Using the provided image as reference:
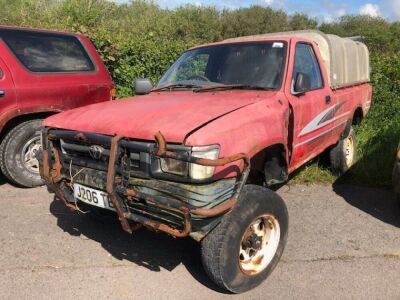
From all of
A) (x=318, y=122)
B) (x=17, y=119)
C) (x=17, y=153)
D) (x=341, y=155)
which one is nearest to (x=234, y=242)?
(x=318, y=122)

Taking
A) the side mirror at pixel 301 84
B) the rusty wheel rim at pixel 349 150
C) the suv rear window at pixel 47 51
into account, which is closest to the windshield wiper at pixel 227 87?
the side mirror at pixel 301 84

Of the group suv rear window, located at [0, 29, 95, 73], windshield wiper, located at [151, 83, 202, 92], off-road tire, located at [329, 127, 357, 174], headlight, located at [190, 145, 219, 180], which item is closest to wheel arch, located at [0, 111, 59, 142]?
suv rear window, located at [0, 29, 95, 73]

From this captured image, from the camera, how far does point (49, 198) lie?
Answer: 5441mm

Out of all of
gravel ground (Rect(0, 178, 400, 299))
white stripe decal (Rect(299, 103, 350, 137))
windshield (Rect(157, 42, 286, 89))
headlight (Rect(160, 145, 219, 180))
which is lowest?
gravel ground (Rect(0, 178, 400, 299))

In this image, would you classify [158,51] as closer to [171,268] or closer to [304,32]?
A: [304,32]

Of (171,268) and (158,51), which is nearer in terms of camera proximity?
(171,268)

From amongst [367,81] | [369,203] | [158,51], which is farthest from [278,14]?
[369,203]

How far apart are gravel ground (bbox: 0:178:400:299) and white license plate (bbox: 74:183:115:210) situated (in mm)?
665

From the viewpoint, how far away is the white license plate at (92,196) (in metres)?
3.32

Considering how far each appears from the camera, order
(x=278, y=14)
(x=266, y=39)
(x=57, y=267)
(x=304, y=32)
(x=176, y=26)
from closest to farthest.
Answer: (x=57, y=267), (x=266, y=39), (x=304, y=32), (x=176, y=26), (x=278, y=14)

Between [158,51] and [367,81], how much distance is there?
4593 millimetres

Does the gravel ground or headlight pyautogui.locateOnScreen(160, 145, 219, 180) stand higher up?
headlight pyautogui.locateOnScreen(160, 145, 219, 180)

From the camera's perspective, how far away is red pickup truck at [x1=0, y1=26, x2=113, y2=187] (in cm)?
552

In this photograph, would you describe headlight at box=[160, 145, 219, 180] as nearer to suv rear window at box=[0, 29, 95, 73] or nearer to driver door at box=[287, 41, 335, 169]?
driver door at box=[287, 41, 335, 169]
